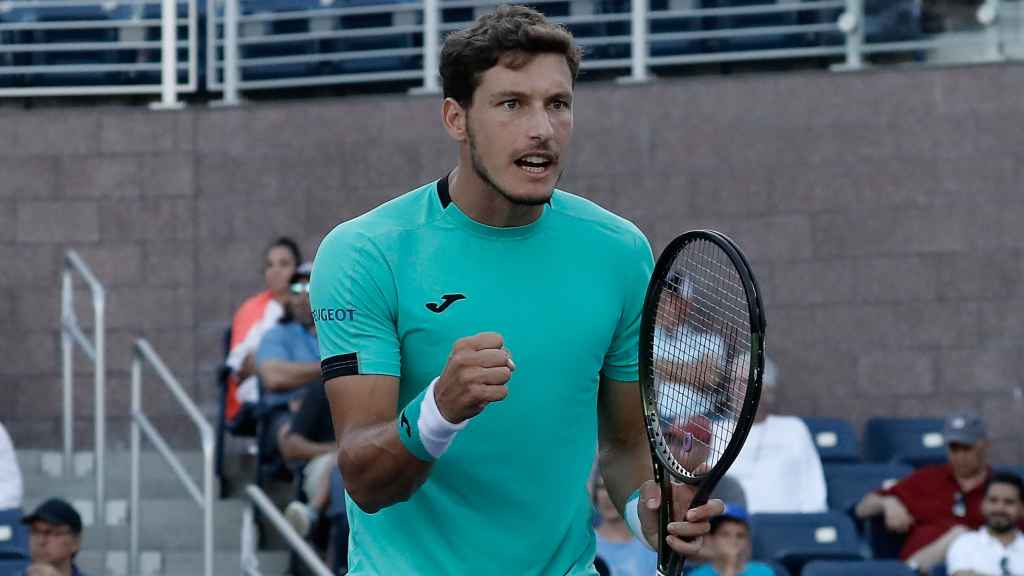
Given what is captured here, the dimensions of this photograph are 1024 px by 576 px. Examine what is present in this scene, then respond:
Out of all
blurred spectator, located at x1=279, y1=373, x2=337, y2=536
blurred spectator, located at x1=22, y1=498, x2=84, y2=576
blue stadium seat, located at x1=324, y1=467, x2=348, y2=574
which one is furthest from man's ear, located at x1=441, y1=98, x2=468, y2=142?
blurred spectator, located at x1=279, y1=373, x2=337, y2=536

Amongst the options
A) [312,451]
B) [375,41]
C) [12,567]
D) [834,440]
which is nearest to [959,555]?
[834,440]

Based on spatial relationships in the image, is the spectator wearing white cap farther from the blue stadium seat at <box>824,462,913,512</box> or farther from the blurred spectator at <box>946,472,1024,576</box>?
the blurred spectator at <box>946,472,1024,576</box>

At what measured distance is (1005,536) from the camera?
855 cm

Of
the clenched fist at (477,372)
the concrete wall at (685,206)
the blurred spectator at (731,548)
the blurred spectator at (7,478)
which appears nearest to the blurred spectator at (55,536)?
the blurred spectator at (7,478)

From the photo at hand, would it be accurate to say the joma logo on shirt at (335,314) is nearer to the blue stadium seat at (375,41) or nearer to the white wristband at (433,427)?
the white wristband at (433,427)

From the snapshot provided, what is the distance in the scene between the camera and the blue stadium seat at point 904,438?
10047mm

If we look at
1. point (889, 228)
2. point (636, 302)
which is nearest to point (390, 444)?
point (636, 302)

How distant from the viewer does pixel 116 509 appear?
941cm

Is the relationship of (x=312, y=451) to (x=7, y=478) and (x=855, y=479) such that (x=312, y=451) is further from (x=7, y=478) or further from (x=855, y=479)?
(x=855, y=479)

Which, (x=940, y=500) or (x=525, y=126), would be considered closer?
(x=525, y=126)

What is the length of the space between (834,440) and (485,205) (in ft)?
21.1

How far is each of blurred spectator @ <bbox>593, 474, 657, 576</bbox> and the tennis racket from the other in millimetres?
3778

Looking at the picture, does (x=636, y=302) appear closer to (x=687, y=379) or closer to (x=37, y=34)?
(x=687, y=379)

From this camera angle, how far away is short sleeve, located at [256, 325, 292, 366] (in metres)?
9.38
